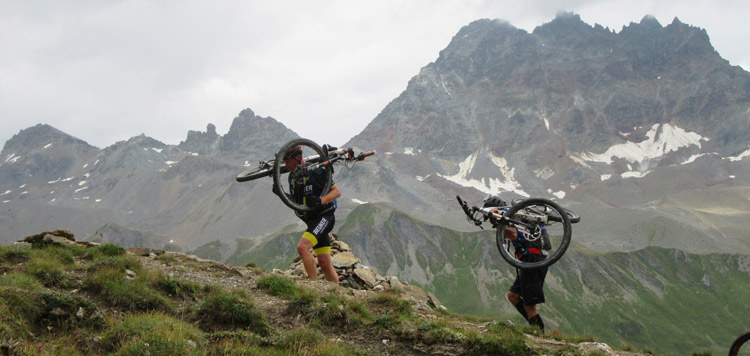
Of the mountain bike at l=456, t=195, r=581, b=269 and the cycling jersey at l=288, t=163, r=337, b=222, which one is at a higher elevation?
the cycling jersey at l=288, t=163, r=337, b=222

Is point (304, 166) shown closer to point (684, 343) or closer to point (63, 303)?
point (63, 303)

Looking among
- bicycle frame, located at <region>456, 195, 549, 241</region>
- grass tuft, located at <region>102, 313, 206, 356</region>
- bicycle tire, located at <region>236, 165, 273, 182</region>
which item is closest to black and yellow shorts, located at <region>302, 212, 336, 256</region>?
bicycle tire, located at <region>236, 165, 273, 182</region>

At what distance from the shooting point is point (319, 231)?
13.5 metres

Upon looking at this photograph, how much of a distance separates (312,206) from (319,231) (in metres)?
0.74

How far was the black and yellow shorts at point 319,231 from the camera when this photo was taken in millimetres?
13430

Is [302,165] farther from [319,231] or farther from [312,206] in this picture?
[319,231]

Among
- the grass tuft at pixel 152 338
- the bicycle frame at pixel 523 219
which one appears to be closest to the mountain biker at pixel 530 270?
the bicycle frame at pixel 523 219

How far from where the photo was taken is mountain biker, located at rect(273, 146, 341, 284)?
44.1 feet

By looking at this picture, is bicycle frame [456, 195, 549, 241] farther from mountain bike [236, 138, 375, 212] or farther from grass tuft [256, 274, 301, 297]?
grass tuft [256, 274, 301, 297]

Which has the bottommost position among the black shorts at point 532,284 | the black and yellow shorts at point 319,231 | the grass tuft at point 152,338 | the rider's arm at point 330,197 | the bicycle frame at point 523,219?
the black shorts at point 532,284

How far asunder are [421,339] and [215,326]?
3.90m

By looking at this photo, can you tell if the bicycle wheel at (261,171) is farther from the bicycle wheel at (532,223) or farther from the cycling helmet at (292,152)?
the bicycle wheel at (532,223)

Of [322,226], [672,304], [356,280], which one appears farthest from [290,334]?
[672,304]

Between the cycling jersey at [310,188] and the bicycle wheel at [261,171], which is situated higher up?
the bicycle wheel at [261,171]
